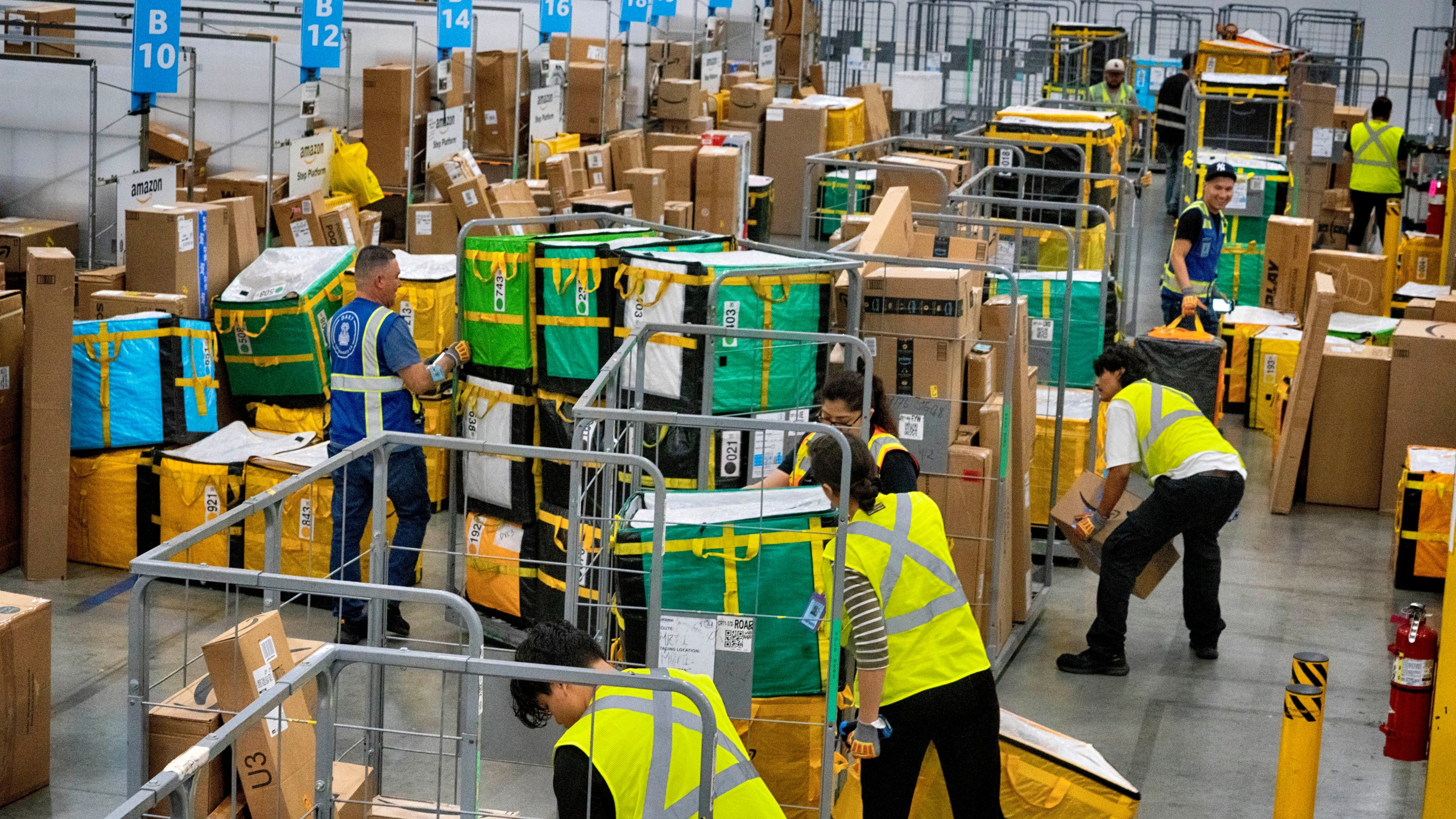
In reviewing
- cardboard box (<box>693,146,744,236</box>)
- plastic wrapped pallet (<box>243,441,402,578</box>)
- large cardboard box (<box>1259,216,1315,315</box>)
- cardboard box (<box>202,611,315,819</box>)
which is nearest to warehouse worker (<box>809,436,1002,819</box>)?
cardboard box (<box>202,611,315,819</box>)

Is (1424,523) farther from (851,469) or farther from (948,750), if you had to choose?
(851,469)

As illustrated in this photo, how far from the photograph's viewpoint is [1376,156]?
1653cm

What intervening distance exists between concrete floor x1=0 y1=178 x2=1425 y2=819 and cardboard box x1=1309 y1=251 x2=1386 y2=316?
10.1 feet

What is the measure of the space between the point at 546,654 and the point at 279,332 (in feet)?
17.8

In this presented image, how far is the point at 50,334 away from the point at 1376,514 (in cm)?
783

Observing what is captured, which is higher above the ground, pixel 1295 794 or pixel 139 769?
pixel 139 769

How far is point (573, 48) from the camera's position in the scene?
15867 millimetres

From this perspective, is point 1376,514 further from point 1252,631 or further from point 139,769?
point 139,769

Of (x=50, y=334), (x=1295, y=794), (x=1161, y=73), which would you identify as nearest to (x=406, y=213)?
(x=50, y=334)

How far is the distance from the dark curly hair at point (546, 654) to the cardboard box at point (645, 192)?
33.8 ft

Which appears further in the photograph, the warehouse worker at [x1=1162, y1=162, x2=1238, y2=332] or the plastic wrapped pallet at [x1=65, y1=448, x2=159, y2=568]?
the warehouse worker at [x1=1162, y1=162, x2=1238, y2=332]

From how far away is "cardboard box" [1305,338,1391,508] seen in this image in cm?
983

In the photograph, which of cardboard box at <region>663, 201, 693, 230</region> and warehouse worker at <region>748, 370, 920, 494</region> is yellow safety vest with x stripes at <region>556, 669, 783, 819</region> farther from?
cardboard box at <region>663, 201, 693, 230</region>

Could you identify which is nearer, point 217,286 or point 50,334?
point 50,334
